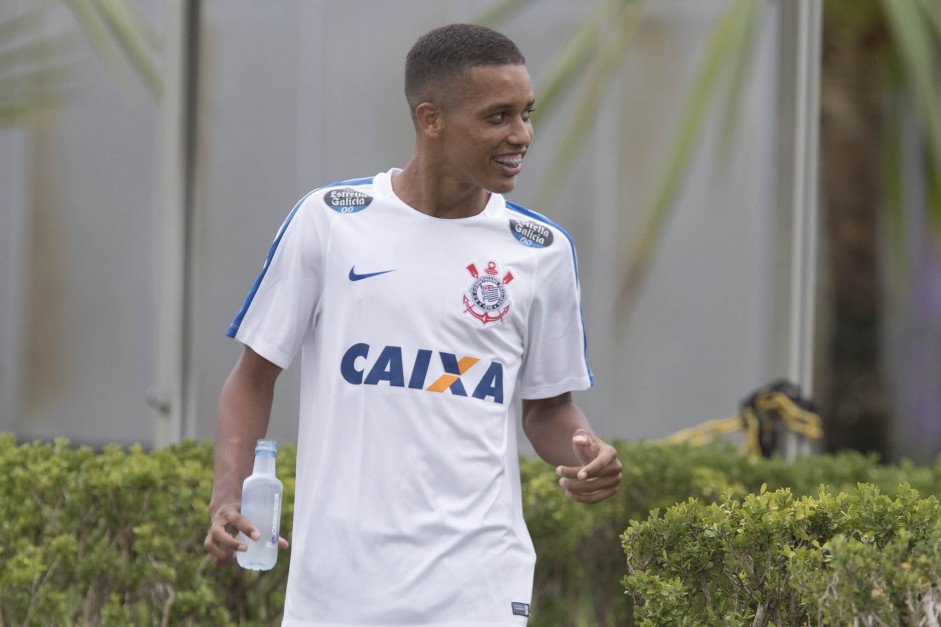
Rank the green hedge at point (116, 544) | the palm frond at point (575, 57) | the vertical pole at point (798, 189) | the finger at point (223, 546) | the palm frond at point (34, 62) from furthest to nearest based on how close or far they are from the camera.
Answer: the palm frond at point (34, 62)
the palm frond at point (575, 57)
the vertical pole at point (798, 189)
the green hedge at point (116, 544)
the finger at point (223, 546)

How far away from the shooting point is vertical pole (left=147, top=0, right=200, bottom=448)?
22.2 ft

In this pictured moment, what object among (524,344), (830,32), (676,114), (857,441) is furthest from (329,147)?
(524,344)

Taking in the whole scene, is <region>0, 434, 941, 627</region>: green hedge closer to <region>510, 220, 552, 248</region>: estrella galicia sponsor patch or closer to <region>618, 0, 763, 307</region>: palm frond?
<region>510, 220, 552, 248</region>: estrella galicia sponsor patch

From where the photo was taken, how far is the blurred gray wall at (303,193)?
8.30 meters

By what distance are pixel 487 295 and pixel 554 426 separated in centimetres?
38

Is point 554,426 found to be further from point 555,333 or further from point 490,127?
point 490,127

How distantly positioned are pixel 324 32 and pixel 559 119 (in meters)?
1.30

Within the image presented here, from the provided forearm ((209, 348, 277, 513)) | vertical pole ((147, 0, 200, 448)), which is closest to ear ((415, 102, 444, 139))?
forearm ((209, 348, 277, 513))

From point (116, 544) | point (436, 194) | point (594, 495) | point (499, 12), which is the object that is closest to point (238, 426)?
→ point (436, 194)

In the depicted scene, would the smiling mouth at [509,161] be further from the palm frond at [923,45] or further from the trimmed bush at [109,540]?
the palm frond at [923,45]

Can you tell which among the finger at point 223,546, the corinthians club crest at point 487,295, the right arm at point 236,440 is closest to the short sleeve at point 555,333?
the corinthians club crest at point 487,295

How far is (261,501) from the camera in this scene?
2.94 meters

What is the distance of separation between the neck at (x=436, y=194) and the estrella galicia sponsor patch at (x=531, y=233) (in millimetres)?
80

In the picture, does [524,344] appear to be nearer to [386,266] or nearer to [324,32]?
[386,266]
